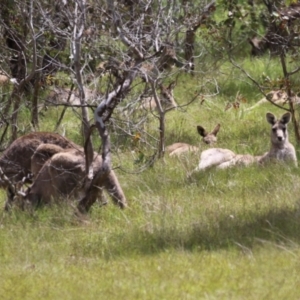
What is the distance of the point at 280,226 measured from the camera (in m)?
9.00

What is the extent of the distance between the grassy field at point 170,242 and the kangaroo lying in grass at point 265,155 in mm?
359

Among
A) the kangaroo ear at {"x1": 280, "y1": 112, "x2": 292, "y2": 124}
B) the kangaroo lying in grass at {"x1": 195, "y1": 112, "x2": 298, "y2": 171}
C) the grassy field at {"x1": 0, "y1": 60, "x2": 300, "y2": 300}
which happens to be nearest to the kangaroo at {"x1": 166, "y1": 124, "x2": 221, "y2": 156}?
the kangaroo lying in grass at {"x1": 195, "y1": 112, "x2": 298, "y2": 171}

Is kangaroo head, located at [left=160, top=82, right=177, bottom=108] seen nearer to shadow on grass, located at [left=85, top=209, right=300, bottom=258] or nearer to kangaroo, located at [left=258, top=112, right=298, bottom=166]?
kangaroo, located at [left=258, top=112, right=298, bottom=166]

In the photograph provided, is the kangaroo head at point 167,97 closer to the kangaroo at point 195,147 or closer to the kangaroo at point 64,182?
the kangaroo at point 195,147

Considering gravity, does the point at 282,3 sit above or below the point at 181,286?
above

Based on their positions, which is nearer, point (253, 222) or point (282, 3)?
point (253, 222)

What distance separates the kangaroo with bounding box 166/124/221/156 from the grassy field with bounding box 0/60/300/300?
1.21 m

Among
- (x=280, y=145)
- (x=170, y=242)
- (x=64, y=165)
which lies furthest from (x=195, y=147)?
(x=170, y=242)

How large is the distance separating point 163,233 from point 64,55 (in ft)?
20.8

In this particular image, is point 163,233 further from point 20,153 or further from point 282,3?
point 282,3

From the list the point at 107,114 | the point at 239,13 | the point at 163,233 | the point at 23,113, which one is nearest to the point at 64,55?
the point at 23,113

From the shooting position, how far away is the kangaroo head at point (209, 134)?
15041 millimetres

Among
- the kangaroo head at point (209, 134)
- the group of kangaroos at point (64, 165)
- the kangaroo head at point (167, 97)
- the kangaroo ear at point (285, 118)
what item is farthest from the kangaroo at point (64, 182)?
the kangaroo head at point (167, 97)

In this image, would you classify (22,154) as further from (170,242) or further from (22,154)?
(170,242)
